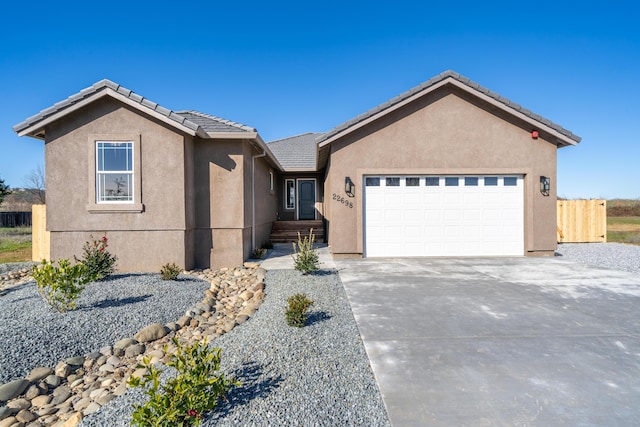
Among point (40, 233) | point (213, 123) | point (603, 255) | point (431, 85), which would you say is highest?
point (431, 85)

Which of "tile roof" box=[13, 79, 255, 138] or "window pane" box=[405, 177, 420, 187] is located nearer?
"tile roof" box=[13, 79, 255, 138]

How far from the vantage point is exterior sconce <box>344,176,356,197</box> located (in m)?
9.52

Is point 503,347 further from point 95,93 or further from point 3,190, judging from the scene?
point 3,190

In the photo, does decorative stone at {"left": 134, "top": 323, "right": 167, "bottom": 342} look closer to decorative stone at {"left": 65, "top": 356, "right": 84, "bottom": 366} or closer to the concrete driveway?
decorative stone at {"left": 65, "top": 356, "right": 84, "bottom": 366}

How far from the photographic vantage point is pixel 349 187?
9523mm

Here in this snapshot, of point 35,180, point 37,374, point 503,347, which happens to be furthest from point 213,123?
point 35,180

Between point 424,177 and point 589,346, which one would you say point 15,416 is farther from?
point 424,177

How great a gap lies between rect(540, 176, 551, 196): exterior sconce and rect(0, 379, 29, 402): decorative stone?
11926 millimetres

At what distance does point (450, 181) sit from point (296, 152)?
915 centimetres

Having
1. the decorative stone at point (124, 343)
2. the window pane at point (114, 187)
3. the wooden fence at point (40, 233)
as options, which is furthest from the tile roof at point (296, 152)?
the decorative stone at point (124, 343)

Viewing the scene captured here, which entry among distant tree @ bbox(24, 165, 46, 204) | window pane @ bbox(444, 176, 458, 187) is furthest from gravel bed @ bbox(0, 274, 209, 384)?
distant tree @ bbox(24, 165, 46, 204)

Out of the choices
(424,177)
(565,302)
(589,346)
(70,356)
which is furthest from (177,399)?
(424,177)

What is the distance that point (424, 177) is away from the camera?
9797 mm

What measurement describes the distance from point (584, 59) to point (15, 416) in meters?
17.5
